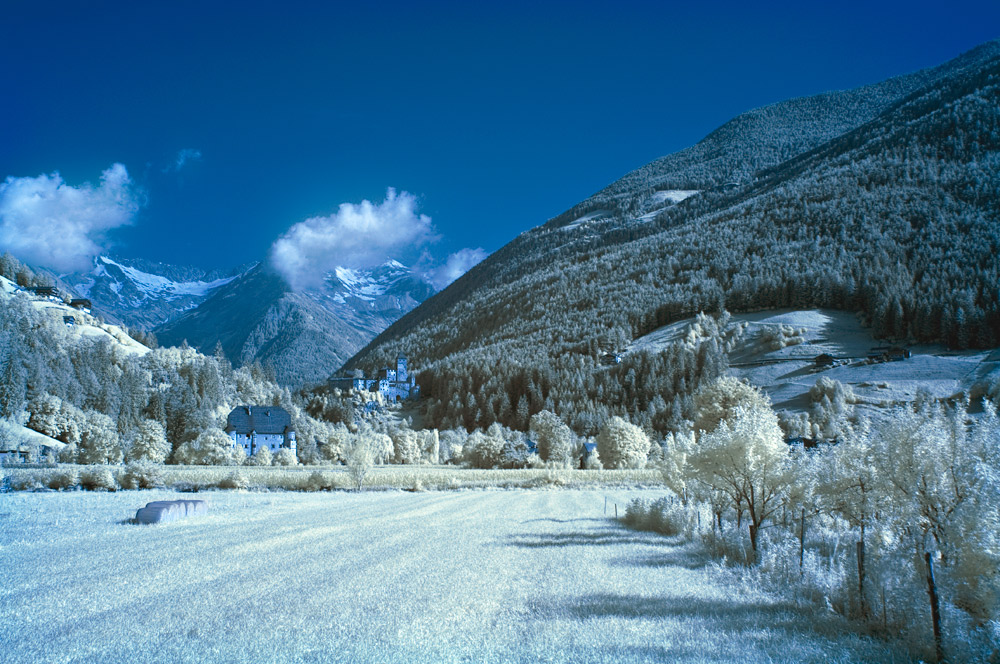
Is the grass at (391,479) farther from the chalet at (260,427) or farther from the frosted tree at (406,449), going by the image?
the chalet at (260,427)

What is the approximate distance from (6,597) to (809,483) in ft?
90.5

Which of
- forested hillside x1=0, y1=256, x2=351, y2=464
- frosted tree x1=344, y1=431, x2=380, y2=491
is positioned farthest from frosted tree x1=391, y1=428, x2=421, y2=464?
frosted tree x1=344, y1=431, x2=380, y2=491

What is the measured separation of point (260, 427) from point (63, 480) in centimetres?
6468

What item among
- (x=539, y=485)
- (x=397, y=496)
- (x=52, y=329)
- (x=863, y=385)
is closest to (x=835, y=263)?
(x=863, y=385)

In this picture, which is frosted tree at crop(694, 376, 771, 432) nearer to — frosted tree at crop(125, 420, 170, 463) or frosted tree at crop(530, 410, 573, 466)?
frosted tree at crop(530, 410, 573, 466)

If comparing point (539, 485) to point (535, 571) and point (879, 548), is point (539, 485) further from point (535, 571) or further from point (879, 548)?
point (879, 548)

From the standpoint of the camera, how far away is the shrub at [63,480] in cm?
5269

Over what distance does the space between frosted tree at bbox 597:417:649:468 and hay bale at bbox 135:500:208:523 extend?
2538 inches

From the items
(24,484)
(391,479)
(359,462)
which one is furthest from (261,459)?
(24,484)

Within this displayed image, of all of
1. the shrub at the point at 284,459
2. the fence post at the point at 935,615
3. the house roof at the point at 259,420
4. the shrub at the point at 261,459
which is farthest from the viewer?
the house roof at the point at 259,420

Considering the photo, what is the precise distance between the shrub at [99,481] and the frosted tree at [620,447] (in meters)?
65.0

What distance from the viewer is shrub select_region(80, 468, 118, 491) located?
52.8 meters

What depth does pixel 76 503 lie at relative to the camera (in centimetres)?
4041

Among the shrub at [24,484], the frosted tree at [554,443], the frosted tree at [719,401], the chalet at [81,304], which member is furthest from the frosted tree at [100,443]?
the chalet at [81,304]
